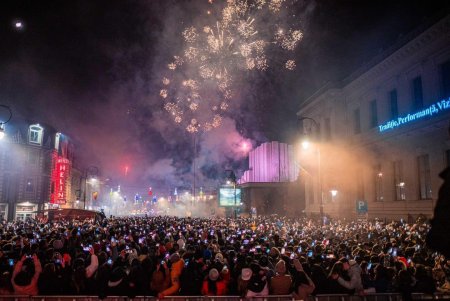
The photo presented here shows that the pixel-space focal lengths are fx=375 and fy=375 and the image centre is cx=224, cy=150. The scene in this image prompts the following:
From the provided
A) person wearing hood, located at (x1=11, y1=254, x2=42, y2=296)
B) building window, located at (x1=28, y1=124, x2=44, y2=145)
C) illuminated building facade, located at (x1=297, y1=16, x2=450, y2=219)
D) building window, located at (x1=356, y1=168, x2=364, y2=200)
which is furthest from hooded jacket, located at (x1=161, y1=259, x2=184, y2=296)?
building window, located at (x1=28, y1=124, x2=44, y2=145)

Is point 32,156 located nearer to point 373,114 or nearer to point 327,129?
point 327,129

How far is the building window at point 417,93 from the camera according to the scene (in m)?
30.5

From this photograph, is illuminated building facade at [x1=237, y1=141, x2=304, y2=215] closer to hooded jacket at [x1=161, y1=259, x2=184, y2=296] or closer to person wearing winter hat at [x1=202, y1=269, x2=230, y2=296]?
hooded jacket at [x1=161, y1=259, x2=184, y2=296]

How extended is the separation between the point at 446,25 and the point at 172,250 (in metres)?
24.5

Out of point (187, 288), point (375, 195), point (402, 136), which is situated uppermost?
point (402, 136)

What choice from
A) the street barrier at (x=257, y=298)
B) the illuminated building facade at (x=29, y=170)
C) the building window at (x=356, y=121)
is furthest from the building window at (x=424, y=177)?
the illuminated building facade at (x=29, y=170)

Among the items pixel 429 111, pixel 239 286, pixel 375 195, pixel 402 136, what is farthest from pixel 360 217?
pixel 239 286

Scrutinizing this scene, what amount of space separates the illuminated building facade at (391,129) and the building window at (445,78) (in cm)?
7

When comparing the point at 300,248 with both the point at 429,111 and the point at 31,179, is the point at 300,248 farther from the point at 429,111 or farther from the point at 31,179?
the point at 31,179

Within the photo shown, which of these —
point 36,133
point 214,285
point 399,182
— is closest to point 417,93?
point 399,182

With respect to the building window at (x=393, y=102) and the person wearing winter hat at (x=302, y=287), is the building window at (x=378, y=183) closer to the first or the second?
the building window at (x=393, y=102)

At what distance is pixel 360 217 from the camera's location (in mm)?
38125

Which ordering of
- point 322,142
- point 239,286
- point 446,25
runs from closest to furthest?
point 239,286
point 446,25
point 322,142

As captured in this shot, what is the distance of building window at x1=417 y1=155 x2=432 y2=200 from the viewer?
95.6ft
